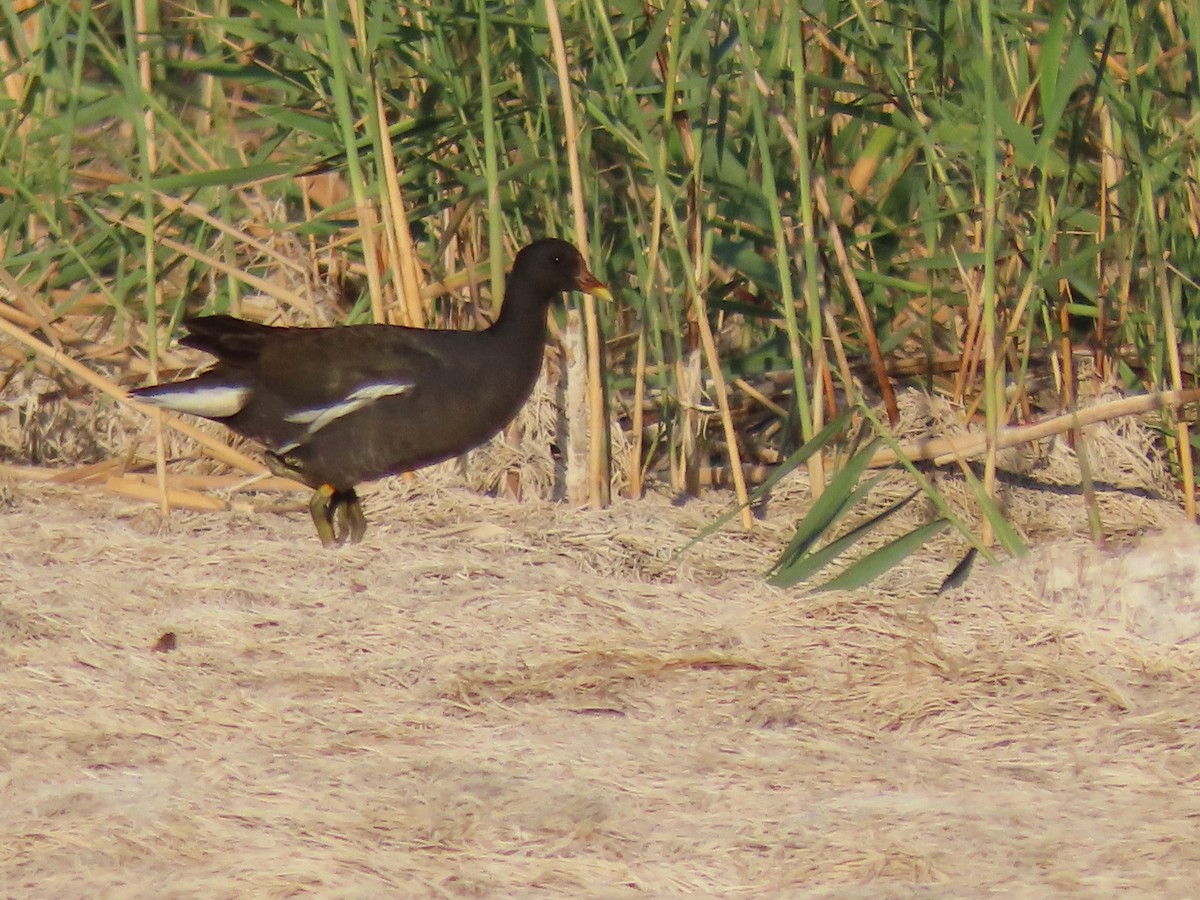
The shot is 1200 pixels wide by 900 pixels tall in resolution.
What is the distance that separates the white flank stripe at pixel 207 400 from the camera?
186 inches

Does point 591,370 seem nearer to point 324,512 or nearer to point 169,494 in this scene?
point 324,512

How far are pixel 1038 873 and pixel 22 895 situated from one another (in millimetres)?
1505

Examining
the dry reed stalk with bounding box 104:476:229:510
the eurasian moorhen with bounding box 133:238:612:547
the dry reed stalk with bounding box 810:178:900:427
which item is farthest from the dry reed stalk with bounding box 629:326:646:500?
the dry reed stalk with bounding box 104:476:229:510

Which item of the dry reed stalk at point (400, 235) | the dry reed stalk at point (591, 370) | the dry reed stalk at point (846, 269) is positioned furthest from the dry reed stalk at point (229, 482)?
the dry reed stalk at point (846, 269)

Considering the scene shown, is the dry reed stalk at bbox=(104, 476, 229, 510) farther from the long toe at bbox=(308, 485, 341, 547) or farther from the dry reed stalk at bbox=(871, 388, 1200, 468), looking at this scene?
the dry reed stalk at bbox=(871, 388, 1200, 468)

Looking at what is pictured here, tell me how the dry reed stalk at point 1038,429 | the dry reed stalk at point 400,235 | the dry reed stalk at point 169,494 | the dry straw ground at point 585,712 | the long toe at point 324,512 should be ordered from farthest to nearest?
the dry reed stalk at point 169,494
the long toe at point 324,512
the dry reed stalk at point 400,235
the dry reed stalk at point 1038,429
the dry straw ground at point 585,712

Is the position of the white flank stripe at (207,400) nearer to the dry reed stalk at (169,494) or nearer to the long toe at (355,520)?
the dry reed stalk at (169,494)

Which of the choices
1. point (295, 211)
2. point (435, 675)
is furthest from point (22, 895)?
point (295, 211)

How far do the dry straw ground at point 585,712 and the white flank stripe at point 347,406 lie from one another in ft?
0.97

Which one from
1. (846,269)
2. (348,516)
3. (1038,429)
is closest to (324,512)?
(348,516)

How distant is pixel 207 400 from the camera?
4.78 m

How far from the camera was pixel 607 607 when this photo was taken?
418 cm

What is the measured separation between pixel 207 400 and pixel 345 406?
0.34 meters

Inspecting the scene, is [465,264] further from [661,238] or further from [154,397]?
[154,397]
